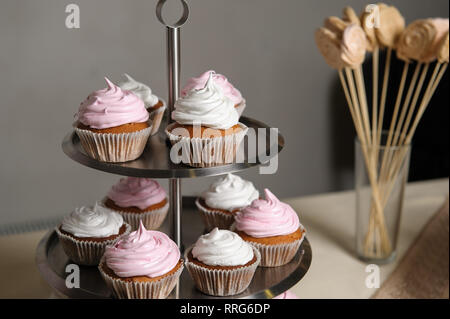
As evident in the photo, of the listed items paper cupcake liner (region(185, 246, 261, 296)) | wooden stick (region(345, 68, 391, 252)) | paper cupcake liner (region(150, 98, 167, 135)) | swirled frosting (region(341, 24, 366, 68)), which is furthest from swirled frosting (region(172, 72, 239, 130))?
wooden stick (region(345, 68, 391, 252))

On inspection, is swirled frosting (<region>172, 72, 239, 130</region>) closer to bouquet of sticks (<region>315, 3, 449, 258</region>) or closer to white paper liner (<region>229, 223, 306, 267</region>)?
white paper liner (<region>229, 223, 306, 267</region>)

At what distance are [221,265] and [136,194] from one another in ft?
1.12

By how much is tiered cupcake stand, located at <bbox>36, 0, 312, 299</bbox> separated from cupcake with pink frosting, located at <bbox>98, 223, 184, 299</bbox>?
0.16 ft

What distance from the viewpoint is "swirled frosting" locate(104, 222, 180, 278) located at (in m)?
0.95

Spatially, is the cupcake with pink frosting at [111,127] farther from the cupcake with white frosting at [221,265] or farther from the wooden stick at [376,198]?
the wooden stick at [376,198]

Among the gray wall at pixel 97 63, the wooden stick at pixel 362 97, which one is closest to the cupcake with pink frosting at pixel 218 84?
the wooden stick at pixel 362 97

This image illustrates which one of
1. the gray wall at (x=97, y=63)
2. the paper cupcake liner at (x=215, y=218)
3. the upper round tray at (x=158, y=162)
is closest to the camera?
the upper round tray at (x=158, y=162)

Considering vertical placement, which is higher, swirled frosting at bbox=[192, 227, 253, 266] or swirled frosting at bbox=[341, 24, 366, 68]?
swirled frosting at bbox=[341, 24, 366, 68]

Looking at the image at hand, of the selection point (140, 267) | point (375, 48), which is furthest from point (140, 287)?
point (375, 48)

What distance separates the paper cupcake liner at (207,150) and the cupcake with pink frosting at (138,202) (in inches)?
12.1

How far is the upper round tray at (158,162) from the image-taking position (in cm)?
92

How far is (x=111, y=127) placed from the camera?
101 centimetres

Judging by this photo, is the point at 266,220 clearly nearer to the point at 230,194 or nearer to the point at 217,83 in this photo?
the point at 230,194

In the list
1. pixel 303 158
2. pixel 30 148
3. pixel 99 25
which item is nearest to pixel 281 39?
pixel 303 158
